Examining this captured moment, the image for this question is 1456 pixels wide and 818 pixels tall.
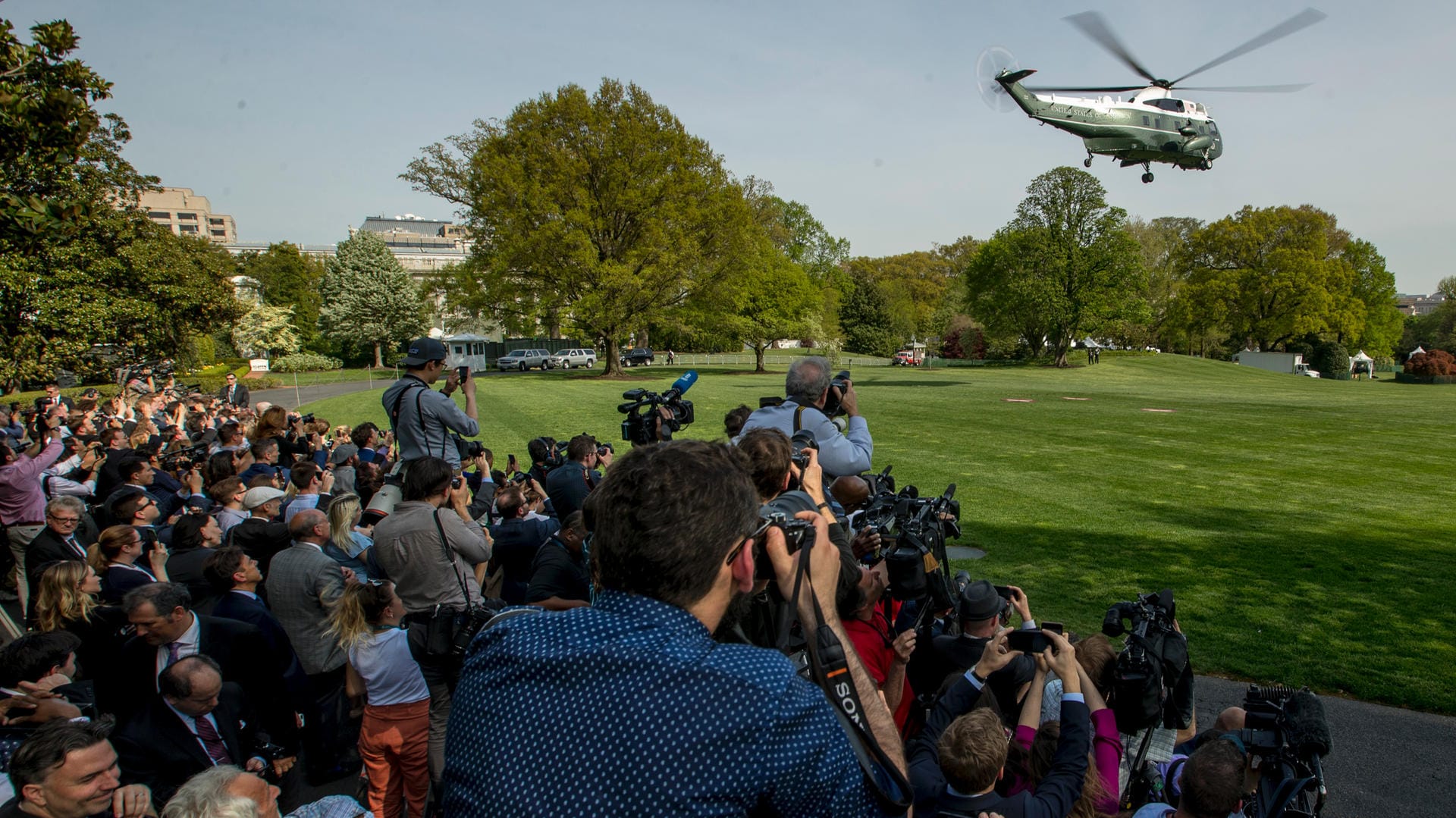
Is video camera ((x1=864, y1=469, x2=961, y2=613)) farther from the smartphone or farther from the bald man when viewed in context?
the bald man

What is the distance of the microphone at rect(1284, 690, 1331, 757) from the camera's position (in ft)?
8.64

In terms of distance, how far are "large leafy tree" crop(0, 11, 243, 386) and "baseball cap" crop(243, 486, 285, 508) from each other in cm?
268

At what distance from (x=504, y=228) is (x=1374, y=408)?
38.9m

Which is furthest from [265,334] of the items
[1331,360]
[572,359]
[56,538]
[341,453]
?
[1331,360]

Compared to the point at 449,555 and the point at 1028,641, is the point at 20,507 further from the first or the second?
the point at 1028,641

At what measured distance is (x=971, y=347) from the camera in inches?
2685

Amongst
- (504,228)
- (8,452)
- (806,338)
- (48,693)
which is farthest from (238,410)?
(806,338)

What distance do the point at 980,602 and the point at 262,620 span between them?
409 cm

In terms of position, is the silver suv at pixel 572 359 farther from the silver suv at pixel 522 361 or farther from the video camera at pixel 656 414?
the video camera at pixel 656 414

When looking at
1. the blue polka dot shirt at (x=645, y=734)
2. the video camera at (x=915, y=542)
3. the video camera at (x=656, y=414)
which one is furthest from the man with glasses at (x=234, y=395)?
the blue polka dot shirt at (x=645, y=734)

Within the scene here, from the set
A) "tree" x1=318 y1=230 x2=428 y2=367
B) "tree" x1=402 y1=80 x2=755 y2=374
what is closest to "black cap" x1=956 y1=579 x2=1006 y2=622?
"tree" x1=402 y1=80 x2=755 y2=374

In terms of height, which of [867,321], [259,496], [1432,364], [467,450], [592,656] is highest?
[867,321]

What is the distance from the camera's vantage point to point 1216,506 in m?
12.9

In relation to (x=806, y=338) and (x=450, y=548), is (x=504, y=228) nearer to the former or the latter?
(x=806, y=338)
